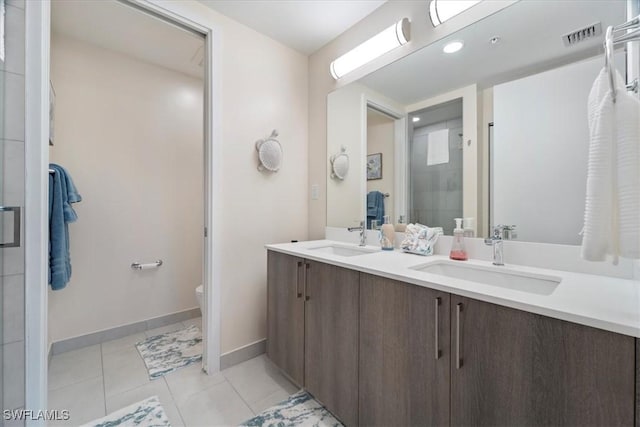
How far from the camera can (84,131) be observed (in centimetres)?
203

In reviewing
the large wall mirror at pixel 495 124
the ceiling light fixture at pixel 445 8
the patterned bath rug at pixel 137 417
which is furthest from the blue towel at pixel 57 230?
the ceiling light fixture at pixel 445 8

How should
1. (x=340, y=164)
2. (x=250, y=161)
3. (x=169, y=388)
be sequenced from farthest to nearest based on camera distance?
(x=340, y=164)
(x=250, y=161)
(x=169, y=388)

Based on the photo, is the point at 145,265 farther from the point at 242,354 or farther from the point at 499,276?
the point at 499,276

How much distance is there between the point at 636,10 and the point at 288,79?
1882 millimetres

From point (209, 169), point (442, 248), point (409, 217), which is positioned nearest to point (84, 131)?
point (209, 169)

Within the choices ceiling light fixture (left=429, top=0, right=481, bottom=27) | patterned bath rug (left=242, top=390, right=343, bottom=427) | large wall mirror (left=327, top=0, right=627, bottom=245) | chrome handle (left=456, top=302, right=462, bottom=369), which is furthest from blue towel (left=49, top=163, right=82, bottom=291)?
ceiling light fixture (left=429, top=0, right=481, bottom=27)

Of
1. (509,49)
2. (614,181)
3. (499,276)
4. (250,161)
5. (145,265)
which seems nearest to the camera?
(614,181)

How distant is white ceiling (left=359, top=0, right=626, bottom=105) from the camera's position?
40.0 inches

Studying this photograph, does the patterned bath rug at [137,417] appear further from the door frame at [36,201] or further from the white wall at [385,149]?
the white wall at [385,149]

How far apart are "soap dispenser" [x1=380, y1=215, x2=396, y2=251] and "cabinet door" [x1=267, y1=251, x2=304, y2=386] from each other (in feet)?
1.74

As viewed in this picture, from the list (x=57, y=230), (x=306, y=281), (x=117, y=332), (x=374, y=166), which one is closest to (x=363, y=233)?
(x=374, y=166)

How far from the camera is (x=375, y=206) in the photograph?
1.82 m

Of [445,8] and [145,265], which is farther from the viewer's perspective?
[145,265]

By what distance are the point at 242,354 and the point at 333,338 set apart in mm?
949
